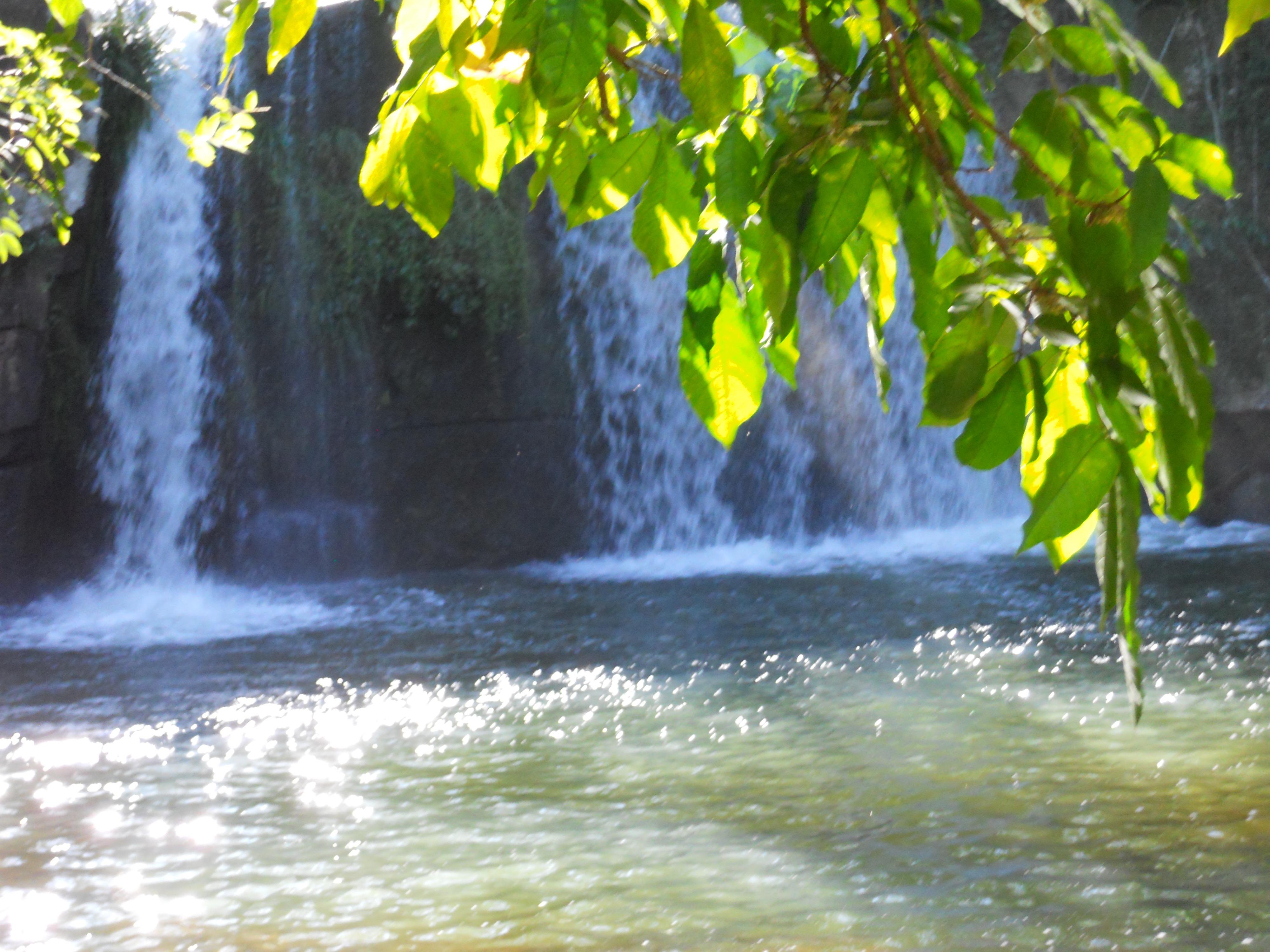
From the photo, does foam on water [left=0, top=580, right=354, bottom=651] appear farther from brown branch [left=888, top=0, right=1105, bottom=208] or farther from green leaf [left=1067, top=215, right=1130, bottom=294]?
green leaf [left=1067, top=215, right=1130, bottom=294]

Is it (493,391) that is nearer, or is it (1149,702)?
(1149,702)

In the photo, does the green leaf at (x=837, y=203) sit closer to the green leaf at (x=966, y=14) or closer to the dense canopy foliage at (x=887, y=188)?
the dense canopy foliage at (x=887, y=188)

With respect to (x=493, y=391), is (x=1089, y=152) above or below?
below

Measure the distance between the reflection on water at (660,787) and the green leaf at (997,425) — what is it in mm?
2661

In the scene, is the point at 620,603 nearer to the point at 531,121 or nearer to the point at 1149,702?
the point at 1149,702

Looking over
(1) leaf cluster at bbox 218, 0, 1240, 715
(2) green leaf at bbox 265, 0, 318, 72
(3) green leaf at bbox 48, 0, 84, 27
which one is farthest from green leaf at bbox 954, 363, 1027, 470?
(3) green leaf at bbox 48, 0, 84, 27

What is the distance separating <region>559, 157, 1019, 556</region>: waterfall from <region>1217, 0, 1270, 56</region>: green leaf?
11642 millimetres

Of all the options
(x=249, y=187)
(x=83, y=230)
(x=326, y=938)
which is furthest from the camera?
(x=249, y=187)

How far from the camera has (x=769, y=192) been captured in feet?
2.77

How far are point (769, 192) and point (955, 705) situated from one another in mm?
4909

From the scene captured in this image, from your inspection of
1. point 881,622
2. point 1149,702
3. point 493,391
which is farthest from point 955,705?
point 493,391

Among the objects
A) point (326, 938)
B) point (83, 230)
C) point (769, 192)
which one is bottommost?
point (326, 938)

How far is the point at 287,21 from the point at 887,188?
16.7 inches

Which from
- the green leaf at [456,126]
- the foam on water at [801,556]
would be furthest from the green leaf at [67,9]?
the foam on water at [801,556]
